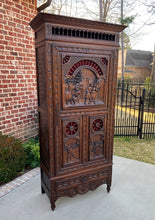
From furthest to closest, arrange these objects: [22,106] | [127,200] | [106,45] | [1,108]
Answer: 1. [22,106]
2. [1,108]
3. [127,200]
4. [106,45]

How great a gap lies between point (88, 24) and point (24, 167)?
8.13 feet

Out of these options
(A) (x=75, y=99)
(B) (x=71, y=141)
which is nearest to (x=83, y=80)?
(A) (x=75, y=99)

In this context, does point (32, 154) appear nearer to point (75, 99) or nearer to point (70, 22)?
point (75, 99)

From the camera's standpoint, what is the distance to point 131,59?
22125mm

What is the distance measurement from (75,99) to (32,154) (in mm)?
1722

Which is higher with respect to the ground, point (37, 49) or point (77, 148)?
point (37, 49)

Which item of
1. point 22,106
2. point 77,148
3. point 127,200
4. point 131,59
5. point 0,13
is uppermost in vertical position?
point 131,59

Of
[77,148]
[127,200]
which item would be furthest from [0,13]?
[127,200]

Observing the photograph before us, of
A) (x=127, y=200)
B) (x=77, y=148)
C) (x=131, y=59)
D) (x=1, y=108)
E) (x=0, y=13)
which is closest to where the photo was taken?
(x=77, y=148)

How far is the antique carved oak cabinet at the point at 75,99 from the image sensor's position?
5.27ft

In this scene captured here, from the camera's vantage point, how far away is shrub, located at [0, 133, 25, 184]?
2.42m

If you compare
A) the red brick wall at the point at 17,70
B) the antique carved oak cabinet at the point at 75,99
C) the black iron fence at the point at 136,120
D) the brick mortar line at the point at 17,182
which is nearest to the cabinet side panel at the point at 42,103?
the antique carved oak cabinet at the point at 75,99

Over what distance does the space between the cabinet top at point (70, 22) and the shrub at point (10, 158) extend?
1.78 metres

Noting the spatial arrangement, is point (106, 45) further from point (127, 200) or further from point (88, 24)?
point (127, 200)
